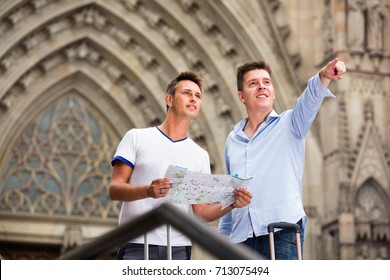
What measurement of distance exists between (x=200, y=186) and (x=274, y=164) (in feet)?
1.44

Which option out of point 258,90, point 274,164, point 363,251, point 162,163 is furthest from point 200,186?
point 363,251

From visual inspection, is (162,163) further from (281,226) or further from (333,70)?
(333,70)

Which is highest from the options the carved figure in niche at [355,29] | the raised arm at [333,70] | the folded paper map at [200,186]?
the carved figure in niche at [355,29]

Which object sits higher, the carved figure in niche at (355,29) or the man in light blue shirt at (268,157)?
the carved figure in niche at (355,29)

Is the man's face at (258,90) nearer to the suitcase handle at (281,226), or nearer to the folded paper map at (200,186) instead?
the folded paper map at (200,186)

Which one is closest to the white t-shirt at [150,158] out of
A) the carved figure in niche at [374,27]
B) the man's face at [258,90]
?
the man's face at [258,90]

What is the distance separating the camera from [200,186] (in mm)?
4195

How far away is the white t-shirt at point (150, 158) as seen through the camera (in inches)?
174

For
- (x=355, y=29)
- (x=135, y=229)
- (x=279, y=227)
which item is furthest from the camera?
(x=355, y=29)

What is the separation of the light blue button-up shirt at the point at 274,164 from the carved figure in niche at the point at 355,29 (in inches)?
313

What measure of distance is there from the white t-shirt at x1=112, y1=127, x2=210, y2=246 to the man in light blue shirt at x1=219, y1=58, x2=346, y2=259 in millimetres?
233

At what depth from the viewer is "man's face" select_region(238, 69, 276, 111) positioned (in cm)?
445
